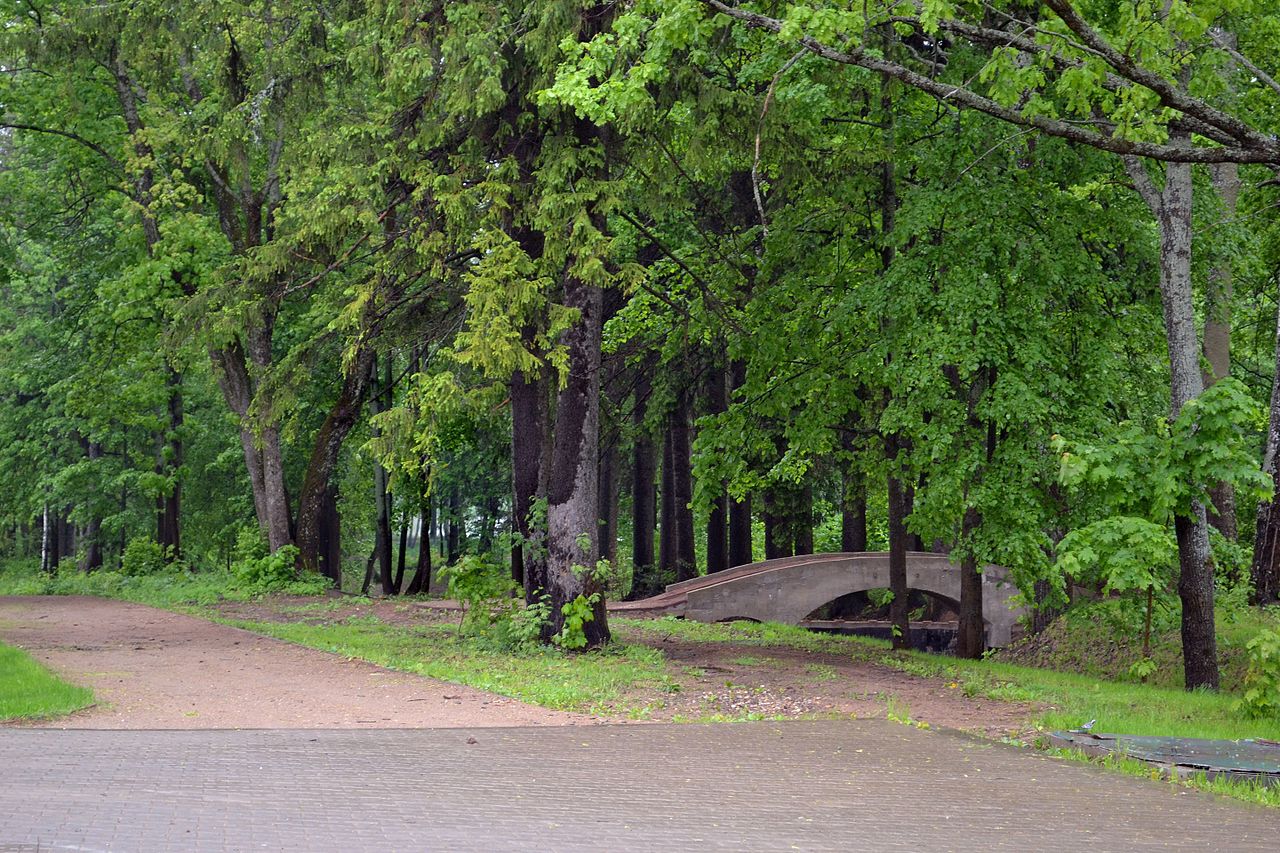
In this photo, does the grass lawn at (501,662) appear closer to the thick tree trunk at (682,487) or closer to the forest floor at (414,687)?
the forest floor at (414,687)

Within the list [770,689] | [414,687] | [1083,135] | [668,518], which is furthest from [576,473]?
[668,518]

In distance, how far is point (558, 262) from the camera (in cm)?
1477

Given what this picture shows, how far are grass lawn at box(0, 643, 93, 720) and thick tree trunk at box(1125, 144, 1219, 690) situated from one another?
10.7 m

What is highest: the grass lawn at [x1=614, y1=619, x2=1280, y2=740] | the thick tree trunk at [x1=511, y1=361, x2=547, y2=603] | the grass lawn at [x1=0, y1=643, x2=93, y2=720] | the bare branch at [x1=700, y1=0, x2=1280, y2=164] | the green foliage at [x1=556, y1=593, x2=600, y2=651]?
the bare branch at [x1=700, y1=0, x2=1280, y2=164]

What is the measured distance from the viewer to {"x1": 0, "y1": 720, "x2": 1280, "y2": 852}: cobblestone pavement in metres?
6.27

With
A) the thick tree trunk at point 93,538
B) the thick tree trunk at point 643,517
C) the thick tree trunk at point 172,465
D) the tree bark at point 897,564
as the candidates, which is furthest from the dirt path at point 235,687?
the thick tree trunk at point 93,538

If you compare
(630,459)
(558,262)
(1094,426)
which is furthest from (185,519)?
(1094,426)

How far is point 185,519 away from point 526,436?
30.4 metres

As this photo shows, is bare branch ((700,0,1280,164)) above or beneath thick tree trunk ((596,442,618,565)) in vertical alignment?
above

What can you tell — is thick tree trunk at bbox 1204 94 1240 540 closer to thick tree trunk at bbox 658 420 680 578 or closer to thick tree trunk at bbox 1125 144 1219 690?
thick tree trunk at bbox 1125 144 1219 690

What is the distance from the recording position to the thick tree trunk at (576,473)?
15.3 m

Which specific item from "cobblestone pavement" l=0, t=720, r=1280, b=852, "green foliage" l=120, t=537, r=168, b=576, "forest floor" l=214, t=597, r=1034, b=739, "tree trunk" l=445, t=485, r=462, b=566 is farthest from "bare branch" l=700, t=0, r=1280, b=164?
"tree trunk" l=445, t=485, r=462, b=566

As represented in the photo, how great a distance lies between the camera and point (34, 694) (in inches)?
415

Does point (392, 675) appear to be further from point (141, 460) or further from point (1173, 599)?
point (141, 460)
